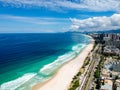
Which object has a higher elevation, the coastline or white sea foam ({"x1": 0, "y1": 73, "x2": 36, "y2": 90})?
white sea foam ({"x1": 0, "y1": 73, "x2": 36, "y2": 90})

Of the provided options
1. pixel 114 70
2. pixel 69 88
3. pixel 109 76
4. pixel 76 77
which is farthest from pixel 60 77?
pixel 114 70

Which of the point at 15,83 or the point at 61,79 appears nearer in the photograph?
the point at 15,83

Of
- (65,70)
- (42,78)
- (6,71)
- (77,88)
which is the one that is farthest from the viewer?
(65,70)

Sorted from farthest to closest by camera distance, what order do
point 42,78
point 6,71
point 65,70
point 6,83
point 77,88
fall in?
point 65,70 → point 6,71 → point 42,78 → point 6,83 → point 77,88

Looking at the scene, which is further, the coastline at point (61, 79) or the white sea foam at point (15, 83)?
the coastline at point (61, 79)

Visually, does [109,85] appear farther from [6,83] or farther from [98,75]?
[6,83]

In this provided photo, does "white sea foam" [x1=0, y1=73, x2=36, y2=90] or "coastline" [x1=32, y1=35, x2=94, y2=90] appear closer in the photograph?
"white sea foam" [x1=0, y1=73, x2=36, y2=90]

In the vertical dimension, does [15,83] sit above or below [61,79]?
above

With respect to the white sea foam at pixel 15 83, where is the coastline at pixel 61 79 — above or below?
below

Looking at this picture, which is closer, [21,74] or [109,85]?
[109,85]
